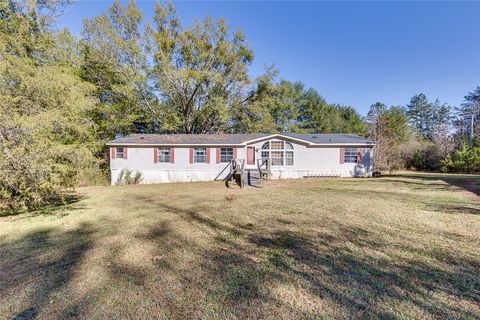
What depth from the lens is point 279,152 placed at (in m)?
16.6

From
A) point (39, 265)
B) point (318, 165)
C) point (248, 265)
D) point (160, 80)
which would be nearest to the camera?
point (248, 265)

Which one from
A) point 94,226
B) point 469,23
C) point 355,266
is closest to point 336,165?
point 469,23

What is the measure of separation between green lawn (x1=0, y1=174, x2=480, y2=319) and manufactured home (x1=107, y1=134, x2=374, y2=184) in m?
9.53

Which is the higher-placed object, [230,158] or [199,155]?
[199,155]

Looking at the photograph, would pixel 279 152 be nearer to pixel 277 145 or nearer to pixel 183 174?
pixel 277 145

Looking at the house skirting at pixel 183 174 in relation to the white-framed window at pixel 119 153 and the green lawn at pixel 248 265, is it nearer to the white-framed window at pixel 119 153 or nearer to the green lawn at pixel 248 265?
the white-framed window at pixel 119 153

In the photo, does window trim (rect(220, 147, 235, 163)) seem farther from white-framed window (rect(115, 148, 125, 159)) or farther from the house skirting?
white-framed window (rect(115, 148, 125, 159))

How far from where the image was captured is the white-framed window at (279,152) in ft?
54.3

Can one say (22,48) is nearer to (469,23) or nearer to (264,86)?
(264,86)

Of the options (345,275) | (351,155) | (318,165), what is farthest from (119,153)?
(351,155)

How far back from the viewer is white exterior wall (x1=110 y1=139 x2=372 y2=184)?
53.6ft

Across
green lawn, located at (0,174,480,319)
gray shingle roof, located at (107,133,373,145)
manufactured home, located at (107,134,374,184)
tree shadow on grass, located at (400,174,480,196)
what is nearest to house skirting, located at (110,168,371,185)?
manufactured home, located at (107,134,374,184)

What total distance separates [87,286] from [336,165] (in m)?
16.3

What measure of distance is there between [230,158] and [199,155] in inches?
90.4
